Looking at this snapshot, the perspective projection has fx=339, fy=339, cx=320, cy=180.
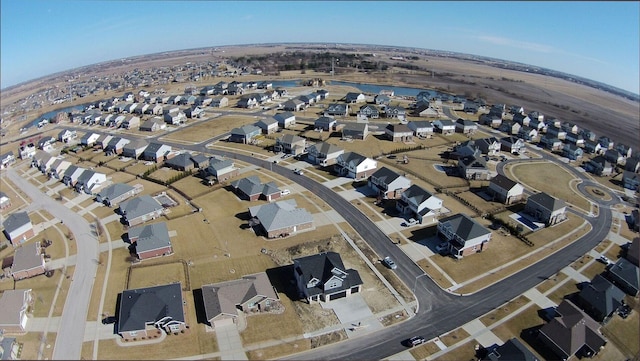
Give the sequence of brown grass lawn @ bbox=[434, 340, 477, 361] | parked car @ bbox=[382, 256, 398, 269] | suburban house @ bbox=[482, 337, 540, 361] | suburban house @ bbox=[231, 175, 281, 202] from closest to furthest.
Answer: suburban house @ bbox=[482, 337, 540, 361] < brown grass lawn @ bbox=[434, 340, 477, 361] < parked car @ bbox=[382, 256, 398, 269] < suburban house @ bbox=[231, 175, 281, 202]

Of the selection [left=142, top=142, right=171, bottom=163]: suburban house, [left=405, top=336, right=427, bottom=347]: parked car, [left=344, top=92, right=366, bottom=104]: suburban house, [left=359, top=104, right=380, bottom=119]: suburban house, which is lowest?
[left=405, top=336, right=427, bottom=347]: parked car

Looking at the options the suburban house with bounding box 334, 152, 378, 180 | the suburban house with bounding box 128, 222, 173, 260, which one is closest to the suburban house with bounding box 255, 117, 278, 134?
the suburban house with bounding box 334, 152, 378, 180

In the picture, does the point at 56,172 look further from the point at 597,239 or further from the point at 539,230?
the point at 597,239

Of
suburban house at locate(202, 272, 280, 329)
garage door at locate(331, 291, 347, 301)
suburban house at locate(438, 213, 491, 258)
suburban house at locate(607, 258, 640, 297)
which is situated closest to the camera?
suburban house at locate(202, 272, 280, 329)

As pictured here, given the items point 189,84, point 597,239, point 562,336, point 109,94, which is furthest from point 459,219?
point 109,94

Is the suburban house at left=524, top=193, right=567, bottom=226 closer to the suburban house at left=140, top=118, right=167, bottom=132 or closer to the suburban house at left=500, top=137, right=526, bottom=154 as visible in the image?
the suburban house at left=500, top=137, right=526, bottom=154

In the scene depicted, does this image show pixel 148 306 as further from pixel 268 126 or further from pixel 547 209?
pixel 268 126

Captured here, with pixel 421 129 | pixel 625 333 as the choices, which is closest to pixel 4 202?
pixel 421 129

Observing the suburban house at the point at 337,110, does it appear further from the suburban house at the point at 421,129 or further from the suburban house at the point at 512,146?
the suburban house at the point at 512,146
